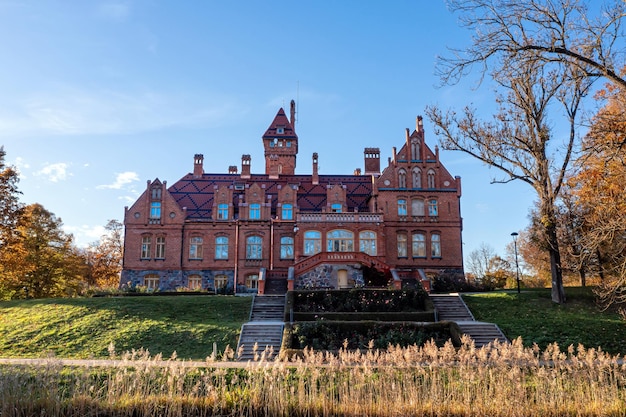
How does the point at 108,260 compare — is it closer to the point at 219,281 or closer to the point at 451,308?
the point at 219,281

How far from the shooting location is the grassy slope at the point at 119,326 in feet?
64.8

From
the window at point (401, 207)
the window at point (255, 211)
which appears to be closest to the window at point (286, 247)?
the window at point (255, 211)

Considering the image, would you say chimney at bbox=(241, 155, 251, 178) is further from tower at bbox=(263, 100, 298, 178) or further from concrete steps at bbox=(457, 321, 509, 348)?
concrete steps at bbox=(457, 321, 509, 348)

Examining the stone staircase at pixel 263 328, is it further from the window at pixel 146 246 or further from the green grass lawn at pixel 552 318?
the window at pixel 146 246

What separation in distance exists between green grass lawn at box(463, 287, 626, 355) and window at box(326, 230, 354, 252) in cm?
1034

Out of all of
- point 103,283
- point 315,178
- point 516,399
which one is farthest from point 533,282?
point 516,399

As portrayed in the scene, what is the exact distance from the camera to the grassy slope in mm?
19750

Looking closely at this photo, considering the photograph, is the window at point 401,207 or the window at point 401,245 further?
the window at point 401,207

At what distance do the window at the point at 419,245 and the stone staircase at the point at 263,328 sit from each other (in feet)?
44.7

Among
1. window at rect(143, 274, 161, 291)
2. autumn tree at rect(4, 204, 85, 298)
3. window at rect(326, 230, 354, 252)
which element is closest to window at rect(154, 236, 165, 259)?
window at rect(143, 274, 161, 291)

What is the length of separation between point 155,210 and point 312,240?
12.4m

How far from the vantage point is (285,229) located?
39500 millimetres

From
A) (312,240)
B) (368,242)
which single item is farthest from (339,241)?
(368,242)

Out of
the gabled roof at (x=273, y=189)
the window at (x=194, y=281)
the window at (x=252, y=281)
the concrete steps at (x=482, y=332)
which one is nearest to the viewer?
Result: the concrete steps at (x=482, y=332)
